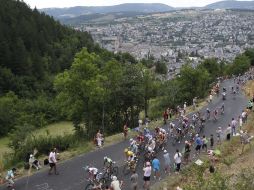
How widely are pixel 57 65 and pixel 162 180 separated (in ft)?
262

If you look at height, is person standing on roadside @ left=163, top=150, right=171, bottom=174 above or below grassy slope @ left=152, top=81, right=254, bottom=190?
above

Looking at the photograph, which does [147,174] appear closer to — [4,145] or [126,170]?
[126,170]

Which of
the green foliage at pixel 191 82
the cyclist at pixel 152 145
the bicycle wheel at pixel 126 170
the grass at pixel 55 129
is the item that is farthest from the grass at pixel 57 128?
the bicycle wheel at pixel 126 170

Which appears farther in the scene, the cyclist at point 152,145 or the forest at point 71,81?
the forest at point 71,81

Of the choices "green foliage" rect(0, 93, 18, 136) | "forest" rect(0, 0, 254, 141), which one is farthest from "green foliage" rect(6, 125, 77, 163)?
"green foliage" rect(0, 93, 18, 136)

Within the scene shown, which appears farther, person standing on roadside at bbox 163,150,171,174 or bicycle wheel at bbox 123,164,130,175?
bicycle wheel at bbox 123,164,130,175

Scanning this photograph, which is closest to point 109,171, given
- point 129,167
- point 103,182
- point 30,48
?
point 103,182

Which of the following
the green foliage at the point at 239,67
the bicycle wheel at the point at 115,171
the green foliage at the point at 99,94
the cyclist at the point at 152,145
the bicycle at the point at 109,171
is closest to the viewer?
the bicycle at the point at 109,171

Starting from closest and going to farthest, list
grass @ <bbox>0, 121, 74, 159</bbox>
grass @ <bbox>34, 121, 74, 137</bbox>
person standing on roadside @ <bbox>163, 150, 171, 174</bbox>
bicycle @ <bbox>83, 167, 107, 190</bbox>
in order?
bicycle @ <bbox>83, 167, 107, 190</bbox>, person standing on roadside @ <bbox>163, 150, 171, 174</bbox>, grass @ <bbox>0, 121, 74, 159</bbox>, grass @ <bbox>34, 121, 74, 137</bbox>

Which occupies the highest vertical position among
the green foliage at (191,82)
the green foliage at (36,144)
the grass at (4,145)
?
the green foliage at (36,144)

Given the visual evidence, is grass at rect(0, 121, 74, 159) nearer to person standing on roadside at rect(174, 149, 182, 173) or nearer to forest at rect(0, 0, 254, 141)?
forest at rect(0, 0, 254, 141)

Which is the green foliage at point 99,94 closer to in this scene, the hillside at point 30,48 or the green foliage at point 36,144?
the green foliage at point 36,144

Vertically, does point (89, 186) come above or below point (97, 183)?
below

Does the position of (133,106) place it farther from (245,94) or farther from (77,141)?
(245,94)
